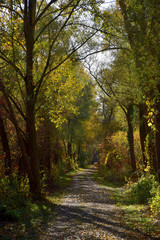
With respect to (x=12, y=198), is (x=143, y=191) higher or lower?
lower

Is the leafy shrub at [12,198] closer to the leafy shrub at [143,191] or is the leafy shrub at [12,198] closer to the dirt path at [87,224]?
the dirt path at [87,224]

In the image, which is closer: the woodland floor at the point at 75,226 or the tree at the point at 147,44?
the woodland floor at the point at 75,226

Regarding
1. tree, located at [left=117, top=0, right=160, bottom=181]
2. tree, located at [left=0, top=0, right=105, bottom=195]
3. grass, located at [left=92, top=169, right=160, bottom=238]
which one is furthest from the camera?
tree, located at [left=0, top=0, right=105, bottom=195]

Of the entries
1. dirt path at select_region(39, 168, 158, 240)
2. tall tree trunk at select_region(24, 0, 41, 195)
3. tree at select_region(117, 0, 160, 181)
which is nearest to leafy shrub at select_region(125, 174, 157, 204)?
dirt path at select_region(39, 168, 158, 240)

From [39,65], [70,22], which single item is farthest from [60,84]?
[70,22]

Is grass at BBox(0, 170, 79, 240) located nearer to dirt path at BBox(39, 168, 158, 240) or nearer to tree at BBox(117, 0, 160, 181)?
dirt path at BBox(39, 168, 158, 240)

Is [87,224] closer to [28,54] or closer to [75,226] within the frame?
[75,226]

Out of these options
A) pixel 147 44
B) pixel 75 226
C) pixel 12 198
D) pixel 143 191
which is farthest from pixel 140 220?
pixel 147 44

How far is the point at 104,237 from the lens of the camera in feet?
21.9

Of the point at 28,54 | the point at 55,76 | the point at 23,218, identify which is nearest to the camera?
the point at 23,218

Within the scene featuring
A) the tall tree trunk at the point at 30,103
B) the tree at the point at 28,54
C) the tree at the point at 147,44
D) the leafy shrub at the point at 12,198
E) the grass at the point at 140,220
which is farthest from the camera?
the tall tree trunk at the point at 30,103

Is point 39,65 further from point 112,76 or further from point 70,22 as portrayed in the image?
point 112,76

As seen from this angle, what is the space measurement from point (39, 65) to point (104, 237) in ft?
35.3

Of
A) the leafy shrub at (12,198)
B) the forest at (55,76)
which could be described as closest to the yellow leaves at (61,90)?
the forest at (55,76)
